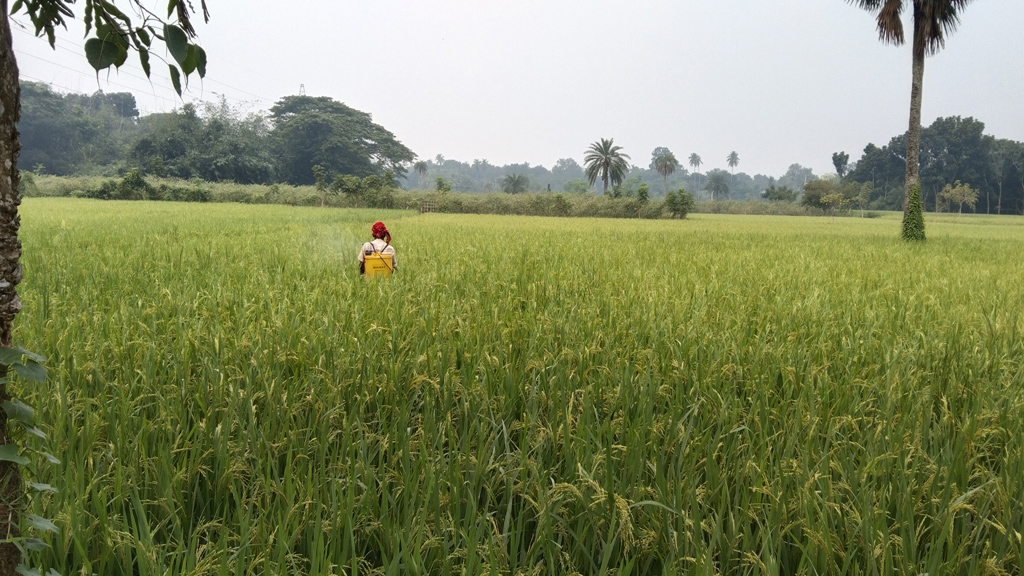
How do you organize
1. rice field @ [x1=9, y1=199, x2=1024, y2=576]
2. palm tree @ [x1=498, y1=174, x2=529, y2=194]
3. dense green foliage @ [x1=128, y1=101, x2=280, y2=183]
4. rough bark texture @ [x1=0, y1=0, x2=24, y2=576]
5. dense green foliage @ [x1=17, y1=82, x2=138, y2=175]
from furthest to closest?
palm tree @ [x1=498, y1=174, x2=529, y2=194] → dense green foliage @ [x1=17, y1=82, x2=138, y2=175] → dense green foliage @ [x1=128, y1=101, x2=280, y2=183] → rice field @ [x1=9, y1=199, x2=1024, y2=576] → rough bark texture @ [x1=0, y1=0, x2=24, y2=576]

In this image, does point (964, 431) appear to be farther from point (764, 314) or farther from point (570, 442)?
point (764, 314)

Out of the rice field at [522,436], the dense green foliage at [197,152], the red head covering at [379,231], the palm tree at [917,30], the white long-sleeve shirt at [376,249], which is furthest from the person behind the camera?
the dense green foliage at [197,152]

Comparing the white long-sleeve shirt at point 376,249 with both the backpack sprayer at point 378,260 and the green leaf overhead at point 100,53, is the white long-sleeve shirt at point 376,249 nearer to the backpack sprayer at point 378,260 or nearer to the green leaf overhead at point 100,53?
the backpack sprayer at point 378,260

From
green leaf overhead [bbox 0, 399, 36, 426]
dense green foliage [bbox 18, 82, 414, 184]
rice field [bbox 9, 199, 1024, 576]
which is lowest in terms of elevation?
rice field [bbox 9, 199, 1024, 576]

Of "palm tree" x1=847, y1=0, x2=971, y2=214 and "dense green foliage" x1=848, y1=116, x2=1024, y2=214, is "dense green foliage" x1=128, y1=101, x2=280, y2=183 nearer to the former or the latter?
"palm tree" x1=847, y1=0, x2=971, y2=214

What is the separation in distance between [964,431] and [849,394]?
0.61m

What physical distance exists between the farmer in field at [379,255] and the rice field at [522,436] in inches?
44.1

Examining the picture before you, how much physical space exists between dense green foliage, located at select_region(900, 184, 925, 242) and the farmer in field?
659 inches

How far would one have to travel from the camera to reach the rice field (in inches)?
54.3

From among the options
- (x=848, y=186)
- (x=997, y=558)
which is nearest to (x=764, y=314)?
(x=997, y=558)

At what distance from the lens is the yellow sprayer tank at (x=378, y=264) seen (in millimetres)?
5730

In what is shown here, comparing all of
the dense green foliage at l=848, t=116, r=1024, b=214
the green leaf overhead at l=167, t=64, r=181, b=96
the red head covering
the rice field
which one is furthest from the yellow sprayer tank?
the dense green foliage at l=848, t=116, r=1024, b=214

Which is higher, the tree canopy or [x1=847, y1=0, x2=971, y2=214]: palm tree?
the tree canopy

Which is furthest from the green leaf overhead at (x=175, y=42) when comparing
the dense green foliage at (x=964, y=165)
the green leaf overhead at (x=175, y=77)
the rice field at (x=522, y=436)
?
the dense green foliage at (x=964, y=165)
